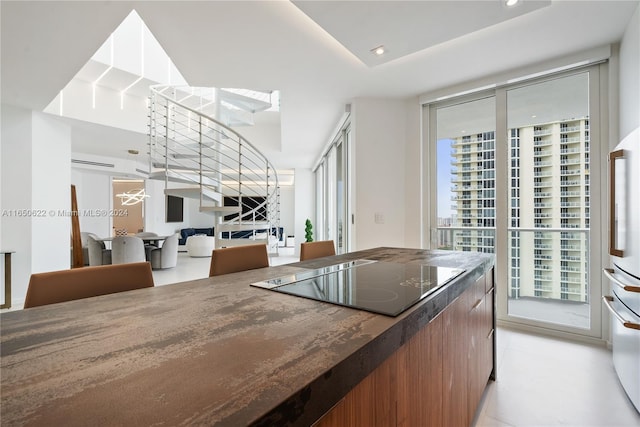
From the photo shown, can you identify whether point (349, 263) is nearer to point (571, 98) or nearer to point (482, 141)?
point (482, 141)

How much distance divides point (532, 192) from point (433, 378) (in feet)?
9.19

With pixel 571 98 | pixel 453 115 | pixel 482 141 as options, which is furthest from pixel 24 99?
pixel 571 98

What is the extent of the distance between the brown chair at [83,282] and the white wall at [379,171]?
2671mm

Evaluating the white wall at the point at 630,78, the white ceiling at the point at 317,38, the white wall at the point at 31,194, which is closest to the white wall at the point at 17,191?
the white wall at the point at 31,194

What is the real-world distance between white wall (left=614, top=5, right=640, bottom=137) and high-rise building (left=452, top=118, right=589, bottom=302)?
403 mm

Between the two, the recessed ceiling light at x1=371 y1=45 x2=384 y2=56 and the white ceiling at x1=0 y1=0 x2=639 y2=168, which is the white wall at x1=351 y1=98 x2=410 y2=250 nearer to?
the white ceiling at x1=0 y1=0 x2=639 y2=168

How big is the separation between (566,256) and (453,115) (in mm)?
1893

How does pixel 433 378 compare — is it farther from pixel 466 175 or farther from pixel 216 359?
pixel 466 175

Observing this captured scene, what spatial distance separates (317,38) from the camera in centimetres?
235

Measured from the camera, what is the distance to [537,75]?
283 cm

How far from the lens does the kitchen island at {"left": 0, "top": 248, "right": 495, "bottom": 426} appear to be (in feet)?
1.33

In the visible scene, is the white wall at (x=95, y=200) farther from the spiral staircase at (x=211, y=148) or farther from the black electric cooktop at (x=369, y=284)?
the black electric cooktop at (x=369, y=284)

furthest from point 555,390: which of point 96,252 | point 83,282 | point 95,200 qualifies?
point 95,200

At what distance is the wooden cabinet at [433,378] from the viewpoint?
25.1 inches
